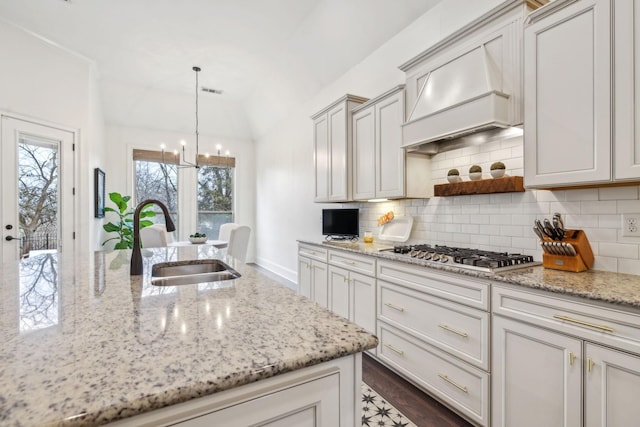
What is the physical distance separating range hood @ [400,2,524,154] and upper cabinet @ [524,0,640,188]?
0.45 ft

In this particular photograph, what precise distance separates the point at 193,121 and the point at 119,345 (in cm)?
650

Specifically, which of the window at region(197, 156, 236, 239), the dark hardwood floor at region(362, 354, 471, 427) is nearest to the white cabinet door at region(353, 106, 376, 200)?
the dark hardwood floor at region(362, 354, 471, 427)

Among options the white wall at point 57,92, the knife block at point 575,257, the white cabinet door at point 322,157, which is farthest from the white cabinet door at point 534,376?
the white wall at point 57,92

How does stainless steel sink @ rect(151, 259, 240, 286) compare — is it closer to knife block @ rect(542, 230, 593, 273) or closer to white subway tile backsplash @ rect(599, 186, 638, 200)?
knife block @ rect(542, 230, 593, 273)

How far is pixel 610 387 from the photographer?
129 centimetres

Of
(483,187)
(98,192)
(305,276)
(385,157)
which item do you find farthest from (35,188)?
(483,187)

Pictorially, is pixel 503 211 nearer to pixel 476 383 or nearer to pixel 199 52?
pixel 476 383

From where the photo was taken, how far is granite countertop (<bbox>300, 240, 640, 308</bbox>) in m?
1.31

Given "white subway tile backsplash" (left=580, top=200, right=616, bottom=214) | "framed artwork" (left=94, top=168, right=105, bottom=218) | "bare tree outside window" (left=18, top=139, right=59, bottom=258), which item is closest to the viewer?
"white subway tile backsplash" (left=580, top=200, right=616, bottom=214)

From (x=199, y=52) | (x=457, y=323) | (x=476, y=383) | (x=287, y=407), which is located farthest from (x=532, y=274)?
(x=199, y=52)

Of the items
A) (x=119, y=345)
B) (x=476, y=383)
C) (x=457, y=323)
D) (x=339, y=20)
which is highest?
(x=339, y=20)

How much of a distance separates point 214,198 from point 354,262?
5.04 m

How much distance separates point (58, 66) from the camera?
3.90 meters

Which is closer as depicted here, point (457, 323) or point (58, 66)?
point (457, 323)
